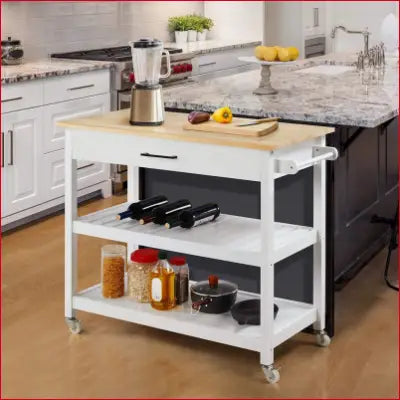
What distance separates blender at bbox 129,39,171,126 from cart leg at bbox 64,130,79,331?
312 mm

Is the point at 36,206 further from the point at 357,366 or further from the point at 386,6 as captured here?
the point at 386,6

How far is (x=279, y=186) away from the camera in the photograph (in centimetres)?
377

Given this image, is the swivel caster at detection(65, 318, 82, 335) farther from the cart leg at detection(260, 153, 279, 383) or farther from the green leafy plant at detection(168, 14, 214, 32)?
the green leafy plant at detection(168, 14, 214, 32)

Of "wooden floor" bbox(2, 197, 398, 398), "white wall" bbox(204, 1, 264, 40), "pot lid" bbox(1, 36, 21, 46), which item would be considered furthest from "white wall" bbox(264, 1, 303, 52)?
"wooden floor" bbox(2, 197, 398, 398)

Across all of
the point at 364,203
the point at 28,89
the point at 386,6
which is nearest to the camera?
the point at 364,203

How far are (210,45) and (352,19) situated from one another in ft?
9.03

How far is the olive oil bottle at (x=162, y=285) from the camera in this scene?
139 inches

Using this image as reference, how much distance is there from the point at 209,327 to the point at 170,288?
0.26 metres

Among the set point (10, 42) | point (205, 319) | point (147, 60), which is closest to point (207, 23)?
point (10, 42)

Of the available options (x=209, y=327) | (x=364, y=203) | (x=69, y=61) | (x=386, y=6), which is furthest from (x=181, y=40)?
(x=209, y=327)

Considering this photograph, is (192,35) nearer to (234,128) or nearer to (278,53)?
(278,53)

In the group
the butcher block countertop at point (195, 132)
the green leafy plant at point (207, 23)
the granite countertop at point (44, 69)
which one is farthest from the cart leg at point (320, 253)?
the green leafy plant at point (207, 23)

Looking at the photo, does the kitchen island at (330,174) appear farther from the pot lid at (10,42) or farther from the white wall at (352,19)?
the white wall at (352,19)

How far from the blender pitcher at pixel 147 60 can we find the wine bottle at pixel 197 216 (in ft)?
1.77
